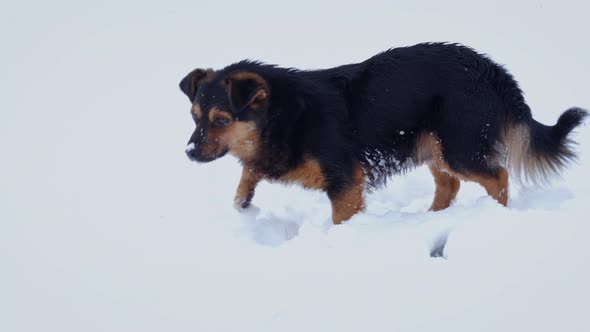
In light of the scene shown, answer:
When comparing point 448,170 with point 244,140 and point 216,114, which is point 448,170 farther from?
point 216,114

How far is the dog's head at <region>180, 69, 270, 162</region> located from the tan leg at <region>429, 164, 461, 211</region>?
5.70 feet

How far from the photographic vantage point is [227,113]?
4.51m

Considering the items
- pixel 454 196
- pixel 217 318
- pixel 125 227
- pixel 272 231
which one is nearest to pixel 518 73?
pixel 454 196

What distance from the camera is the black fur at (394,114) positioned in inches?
184

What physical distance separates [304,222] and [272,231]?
0.35 meters

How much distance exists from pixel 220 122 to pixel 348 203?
48.9 inches

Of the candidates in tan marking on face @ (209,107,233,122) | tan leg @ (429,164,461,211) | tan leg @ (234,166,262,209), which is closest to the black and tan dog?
tan marking on face @ (209,107,233,122)

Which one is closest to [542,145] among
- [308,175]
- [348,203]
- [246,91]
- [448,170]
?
[448,170]

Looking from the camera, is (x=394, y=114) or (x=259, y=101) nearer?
(x=259, y=101)

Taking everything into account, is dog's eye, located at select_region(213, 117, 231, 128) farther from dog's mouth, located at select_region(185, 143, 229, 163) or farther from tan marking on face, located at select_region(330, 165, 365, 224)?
tan marking on face, located at select_region(330, 165, 365, 224)

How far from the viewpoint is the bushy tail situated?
4.87 meters

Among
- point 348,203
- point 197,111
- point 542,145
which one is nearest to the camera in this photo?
point 197,111

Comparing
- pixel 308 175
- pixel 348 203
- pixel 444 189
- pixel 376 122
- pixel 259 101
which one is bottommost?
pixel 444 189

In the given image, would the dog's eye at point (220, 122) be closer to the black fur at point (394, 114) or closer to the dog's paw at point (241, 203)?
the black fur at point (394, 114)
